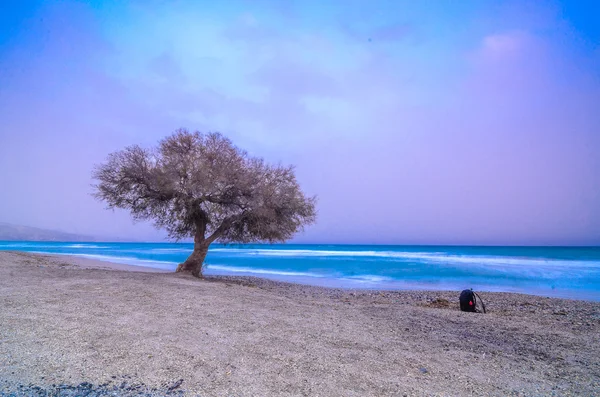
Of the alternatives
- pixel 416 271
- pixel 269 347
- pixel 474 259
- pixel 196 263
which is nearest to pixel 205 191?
pixel 196 263

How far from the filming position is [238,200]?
1551 cm

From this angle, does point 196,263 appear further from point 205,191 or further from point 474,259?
point 474,259

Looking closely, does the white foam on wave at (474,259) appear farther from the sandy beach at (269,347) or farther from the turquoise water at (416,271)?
the sandy beach at (269,347)

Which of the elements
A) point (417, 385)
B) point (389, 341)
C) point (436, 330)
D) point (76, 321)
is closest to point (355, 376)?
point (417, 385)

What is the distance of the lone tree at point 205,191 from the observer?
48.4 ft

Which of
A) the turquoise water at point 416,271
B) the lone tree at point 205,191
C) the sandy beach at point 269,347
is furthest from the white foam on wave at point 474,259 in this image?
the sandy beach at point 269,347

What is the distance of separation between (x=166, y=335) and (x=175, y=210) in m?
10.1

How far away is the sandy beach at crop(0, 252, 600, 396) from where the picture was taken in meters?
4.66

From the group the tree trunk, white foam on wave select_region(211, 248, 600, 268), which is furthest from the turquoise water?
the tree trunk

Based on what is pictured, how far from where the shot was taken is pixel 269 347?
6020mm

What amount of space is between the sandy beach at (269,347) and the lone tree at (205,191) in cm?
563

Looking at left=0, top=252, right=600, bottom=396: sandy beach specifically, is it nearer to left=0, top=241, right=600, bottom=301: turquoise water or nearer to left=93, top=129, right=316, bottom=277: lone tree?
left=93, top=129, right=316, bottom=277: lone tree

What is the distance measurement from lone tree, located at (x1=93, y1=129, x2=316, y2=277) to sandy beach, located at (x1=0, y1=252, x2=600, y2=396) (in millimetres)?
5632

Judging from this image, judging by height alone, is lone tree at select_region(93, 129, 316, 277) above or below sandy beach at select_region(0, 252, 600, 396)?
above
